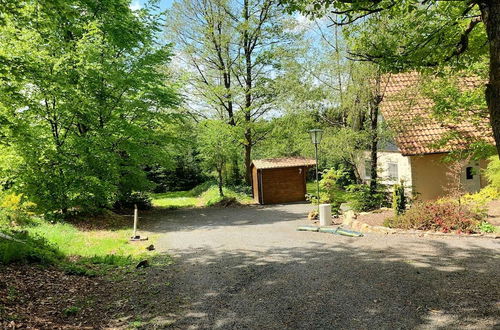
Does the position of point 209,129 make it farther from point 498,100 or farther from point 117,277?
point 498,100

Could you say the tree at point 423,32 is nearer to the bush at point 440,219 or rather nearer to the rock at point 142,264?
the bush at point 440,219

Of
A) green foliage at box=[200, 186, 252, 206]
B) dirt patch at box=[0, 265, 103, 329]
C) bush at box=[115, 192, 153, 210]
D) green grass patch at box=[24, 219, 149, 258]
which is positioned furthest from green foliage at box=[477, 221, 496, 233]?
bush at box=[115, 192, 153, 210]

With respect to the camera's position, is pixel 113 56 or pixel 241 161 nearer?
pixel 113 56

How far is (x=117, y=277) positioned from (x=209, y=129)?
16720mm

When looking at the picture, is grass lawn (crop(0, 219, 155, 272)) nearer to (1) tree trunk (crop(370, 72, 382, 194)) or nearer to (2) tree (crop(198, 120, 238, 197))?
(1) tree trunk (crop(370, 72, 382, 194))

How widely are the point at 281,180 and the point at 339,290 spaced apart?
17.7 meters

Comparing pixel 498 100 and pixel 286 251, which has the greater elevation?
pixel 498 100

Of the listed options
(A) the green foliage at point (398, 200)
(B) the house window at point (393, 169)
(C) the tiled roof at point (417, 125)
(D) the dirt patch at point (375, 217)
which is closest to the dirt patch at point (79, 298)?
(D) the dirt patch at point (375, 217)

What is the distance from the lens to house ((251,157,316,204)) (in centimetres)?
2319

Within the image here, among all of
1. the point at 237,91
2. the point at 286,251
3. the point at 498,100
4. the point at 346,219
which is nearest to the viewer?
the point at 498,100

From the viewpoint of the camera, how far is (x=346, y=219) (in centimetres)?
1271

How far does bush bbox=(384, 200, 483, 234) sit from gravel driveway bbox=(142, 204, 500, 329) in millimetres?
784

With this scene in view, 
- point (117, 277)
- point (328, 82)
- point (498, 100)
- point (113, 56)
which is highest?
point (113, 56)

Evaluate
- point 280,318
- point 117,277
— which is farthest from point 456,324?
point 117,277
